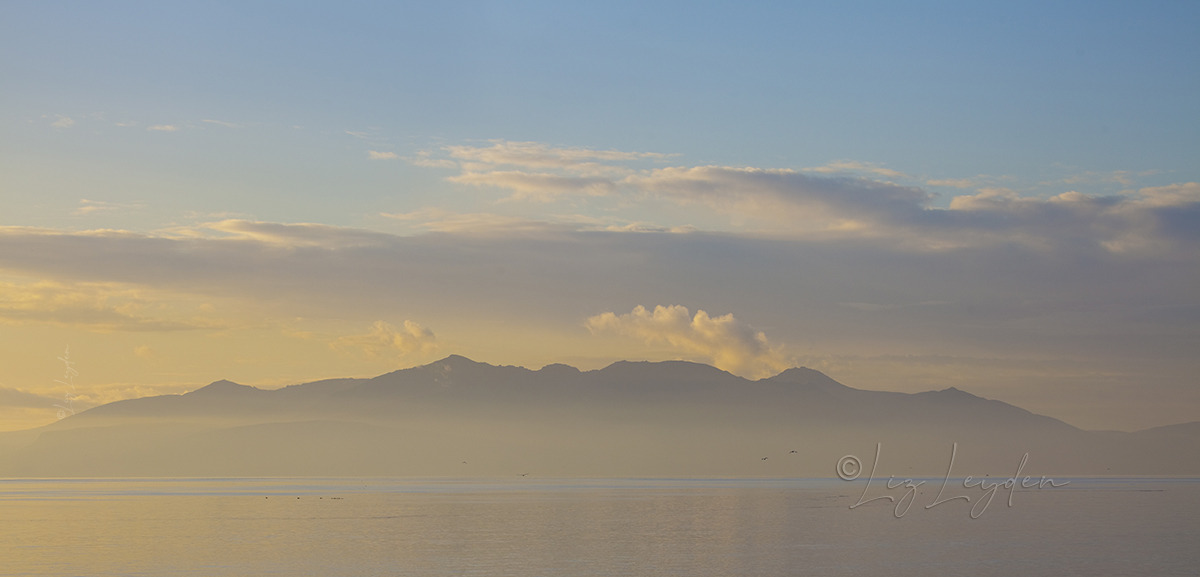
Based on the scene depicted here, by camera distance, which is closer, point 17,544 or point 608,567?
point 608,567

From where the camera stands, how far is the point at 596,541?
3910 inches

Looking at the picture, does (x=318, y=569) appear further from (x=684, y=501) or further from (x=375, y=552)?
(x=684, y=501)

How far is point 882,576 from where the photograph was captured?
241 feet

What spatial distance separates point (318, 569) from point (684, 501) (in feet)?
406

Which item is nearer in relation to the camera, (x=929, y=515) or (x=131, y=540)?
(x=131, y=540)

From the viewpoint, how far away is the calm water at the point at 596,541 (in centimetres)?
7750

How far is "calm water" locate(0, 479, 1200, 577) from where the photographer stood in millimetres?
77500

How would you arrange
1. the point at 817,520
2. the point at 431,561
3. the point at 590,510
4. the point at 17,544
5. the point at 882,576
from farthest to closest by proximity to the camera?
the point at 590,510 < the point at 817,520 < the point at 17,544 < the point at 431,561 < the point at 882,576

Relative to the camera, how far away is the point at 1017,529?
11756 centimetres

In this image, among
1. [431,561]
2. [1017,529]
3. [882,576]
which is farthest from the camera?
[1017,529]

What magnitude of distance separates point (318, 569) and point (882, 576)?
40.4m

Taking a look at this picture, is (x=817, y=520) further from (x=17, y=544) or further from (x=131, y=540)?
(x=17, y=544)

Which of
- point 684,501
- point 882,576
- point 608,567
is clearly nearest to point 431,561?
point 608,567

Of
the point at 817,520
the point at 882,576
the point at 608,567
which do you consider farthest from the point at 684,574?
the point at 817,520
